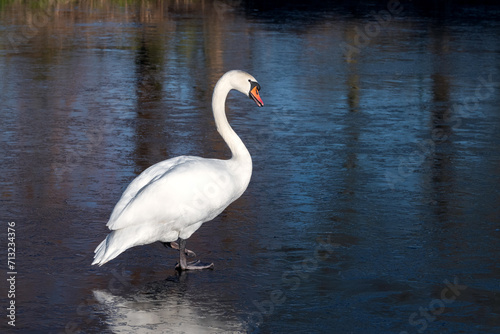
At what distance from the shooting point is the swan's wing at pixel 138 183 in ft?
20.9

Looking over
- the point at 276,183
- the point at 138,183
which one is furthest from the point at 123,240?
the point at 276,183

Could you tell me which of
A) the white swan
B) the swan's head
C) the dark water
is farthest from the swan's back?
the swan's head

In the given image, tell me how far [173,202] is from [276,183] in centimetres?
299

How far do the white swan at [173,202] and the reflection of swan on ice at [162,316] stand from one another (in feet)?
1.27

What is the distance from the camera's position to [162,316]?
226 inches

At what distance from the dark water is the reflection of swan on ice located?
0.05ft

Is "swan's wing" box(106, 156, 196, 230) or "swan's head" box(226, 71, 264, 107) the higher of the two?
"swan's head" box(226, 71, 264, 107)

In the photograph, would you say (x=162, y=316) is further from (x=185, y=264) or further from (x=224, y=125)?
(x=224, y=125)

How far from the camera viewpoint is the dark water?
5.92 m

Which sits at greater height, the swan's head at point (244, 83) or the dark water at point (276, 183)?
the swan's head at point (244, 83)

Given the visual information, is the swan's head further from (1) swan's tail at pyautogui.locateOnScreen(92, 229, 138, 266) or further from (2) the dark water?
(1) swan's tail at pyautogui.locateOnScreen(92, 229, 138, 266)

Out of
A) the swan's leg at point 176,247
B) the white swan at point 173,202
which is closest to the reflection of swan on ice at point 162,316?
the white swan at point 173,202

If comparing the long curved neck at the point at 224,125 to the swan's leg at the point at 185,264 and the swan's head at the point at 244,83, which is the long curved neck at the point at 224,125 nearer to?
the swan's head at the point at 244,83

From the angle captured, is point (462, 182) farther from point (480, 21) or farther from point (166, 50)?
point (480, 21)
